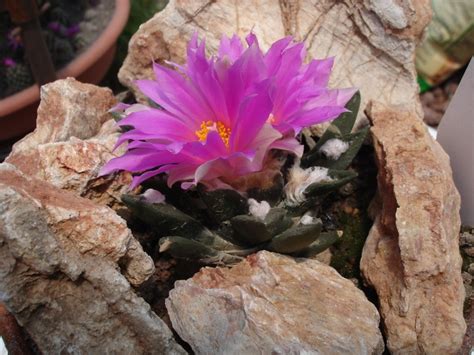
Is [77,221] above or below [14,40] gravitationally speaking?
above

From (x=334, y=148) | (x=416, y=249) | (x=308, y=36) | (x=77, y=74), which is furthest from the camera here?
A: (x=77, y=74)

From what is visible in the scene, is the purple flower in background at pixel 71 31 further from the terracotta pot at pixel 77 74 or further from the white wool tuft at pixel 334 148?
the white wool tuft at pixel 334 148

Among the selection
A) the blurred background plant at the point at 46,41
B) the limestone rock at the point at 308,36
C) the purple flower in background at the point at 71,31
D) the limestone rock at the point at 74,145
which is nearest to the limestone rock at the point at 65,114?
the limestone rock at the point at 74,145

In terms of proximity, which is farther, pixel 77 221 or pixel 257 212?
pixel 257 212

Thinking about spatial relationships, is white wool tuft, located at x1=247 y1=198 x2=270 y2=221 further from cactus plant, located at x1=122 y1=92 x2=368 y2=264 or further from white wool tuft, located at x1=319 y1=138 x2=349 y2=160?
white wool tuft, located at x1=319 y1=138 x2=349 y2=160

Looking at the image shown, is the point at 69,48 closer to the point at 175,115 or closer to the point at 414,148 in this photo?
the point at 175,115

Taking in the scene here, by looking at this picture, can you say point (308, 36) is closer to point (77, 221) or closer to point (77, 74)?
point (77, 221)

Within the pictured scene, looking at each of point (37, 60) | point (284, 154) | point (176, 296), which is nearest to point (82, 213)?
point (176, 296)

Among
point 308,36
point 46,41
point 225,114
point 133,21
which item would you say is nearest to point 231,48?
point 225,114
